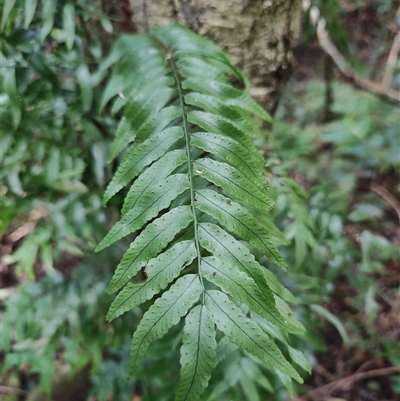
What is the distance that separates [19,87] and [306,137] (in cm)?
223

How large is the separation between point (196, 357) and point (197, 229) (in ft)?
0.59

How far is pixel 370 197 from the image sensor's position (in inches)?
109

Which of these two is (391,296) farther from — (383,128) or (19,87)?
(19,87)

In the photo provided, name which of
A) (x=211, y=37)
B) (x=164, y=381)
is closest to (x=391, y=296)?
(x=164, y=381)

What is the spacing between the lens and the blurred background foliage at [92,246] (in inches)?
42.8

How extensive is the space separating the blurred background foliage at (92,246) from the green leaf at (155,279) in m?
0.32

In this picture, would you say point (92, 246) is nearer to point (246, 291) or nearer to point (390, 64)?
point (246, 291)

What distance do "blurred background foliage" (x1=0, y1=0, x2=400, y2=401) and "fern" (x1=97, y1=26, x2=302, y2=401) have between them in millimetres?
272

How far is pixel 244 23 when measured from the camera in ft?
3.35

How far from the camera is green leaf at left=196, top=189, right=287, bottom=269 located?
23.9 inches

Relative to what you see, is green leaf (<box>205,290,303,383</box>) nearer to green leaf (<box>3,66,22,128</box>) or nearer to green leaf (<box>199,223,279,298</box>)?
green leaf (<box>199,223,279,298</box>)

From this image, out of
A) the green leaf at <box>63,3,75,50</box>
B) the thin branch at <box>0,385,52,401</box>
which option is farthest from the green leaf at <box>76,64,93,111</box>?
the thin branch at <box>0,385,52,401</box>

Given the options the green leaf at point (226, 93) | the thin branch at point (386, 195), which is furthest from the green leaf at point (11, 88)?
the thin branch at point (386, 195)

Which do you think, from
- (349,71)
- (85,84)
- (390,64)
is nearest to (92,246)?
(85,84)
